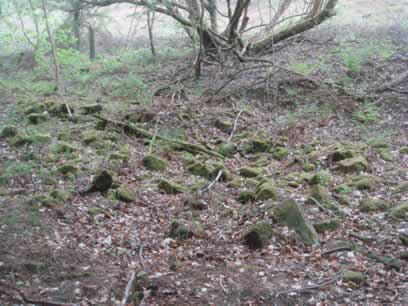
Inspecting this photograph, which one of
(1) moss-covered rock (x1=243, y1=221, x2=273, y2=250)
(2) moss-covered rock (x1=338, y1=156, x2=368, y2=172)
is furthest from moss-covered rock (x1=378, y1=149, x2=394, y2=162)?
(1) moss-covered rock (x1=243, y1=221, x2=273, y2=250)

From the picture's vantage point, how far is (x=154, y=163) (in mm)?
8297

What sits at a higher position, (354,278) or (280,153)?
(280,153)

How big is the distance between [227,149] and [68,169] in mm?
3637

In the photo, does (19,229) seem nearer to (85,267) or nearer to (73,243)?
(73,243)

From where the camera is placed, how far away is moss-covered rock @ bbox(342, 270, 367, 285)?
16.0ft

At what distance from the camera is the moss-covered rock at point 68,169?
732 centimetres

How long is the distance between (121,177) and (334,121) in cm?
Answer: 600

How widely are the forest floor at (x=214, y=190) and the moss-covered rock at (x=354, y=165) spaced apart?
1.7 inches

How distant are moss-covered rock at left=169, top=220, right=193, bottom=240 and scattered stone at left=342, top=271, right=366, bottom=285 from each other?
2059 millimetres

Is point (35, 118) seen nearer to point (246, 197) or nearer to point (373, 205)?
point (246, 197)

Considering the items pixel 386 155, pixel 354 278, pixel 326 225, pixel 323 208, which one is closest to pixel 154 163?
pixel 323 208

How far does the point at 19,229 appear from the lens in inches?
209

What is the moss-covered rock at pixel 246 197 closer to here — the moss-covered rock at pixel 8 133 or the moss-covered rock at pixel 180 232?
the moss-covered rock at pixel 180 232

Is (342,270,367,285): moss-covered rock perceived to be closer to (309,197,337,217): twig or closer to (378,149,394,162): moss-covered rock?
(309,197,337,217): twig
